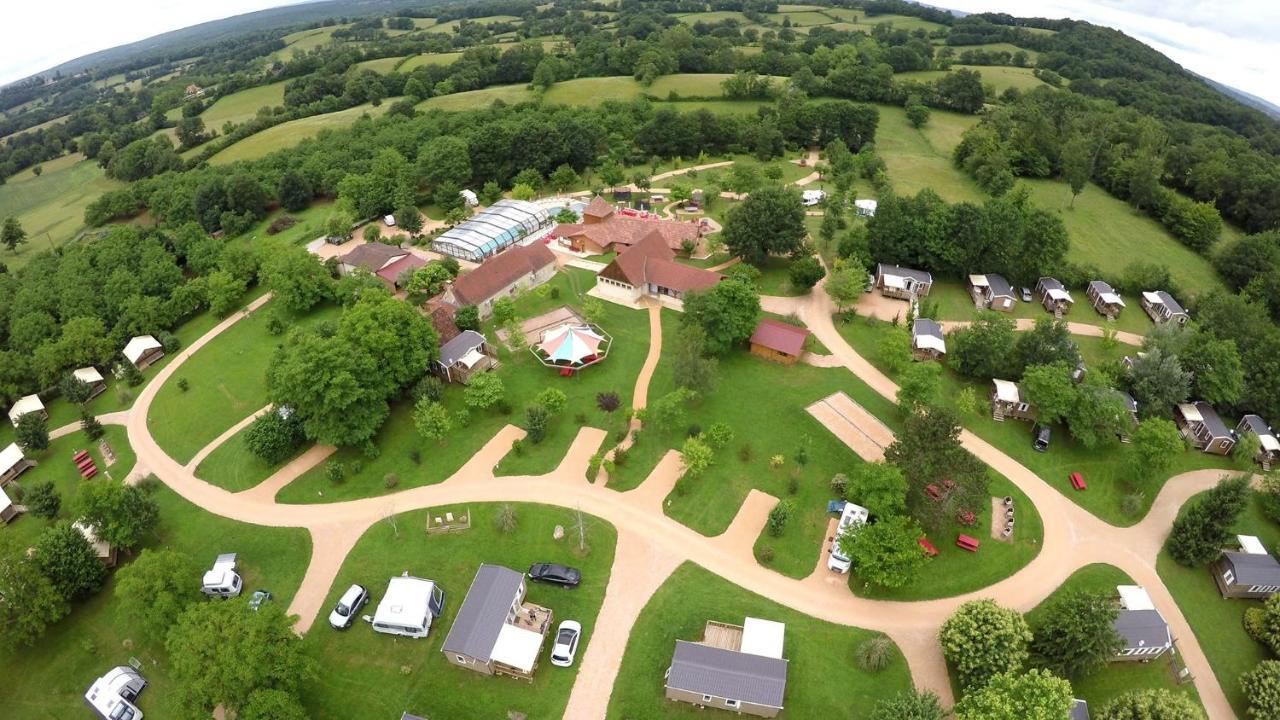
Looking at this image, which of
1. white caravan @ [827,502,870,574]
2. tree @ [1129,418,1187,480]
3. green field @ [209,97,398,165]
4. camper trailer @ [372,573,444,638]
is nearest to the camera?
camper trailer @ [372,573,444,638]

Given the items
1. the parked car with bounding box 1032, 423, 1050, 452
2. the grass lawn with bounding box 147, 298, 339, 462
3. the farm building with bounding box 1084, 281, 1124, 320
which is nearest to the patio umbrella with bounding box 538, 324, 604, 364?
the grass lawn with bounding box 147, 298, 339, 462

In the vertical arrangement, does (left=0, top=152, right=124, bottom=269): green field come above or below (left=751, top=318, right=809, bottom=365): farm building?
above

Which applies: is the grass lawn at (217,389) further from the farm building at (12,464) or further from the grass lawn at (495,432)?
the grass lawn at (495,432)

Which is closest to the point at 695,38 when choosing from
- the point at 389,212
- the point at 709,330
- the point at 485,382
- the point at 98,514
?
the point at 389,212

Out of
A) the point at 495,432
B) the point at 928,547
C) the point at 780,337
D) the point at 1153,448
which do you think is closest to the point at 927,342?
the point at 780,337

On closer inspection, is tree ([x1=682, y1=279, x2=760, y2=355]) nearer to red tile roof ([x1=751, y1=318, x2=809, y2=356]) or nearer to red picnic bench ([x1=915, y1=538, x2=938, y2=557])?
red tile roof ([x1=751, y1=318, x2=809, y2=356])

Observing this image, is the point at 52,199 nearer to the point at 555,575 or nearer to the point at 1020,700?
the point at 555,575
